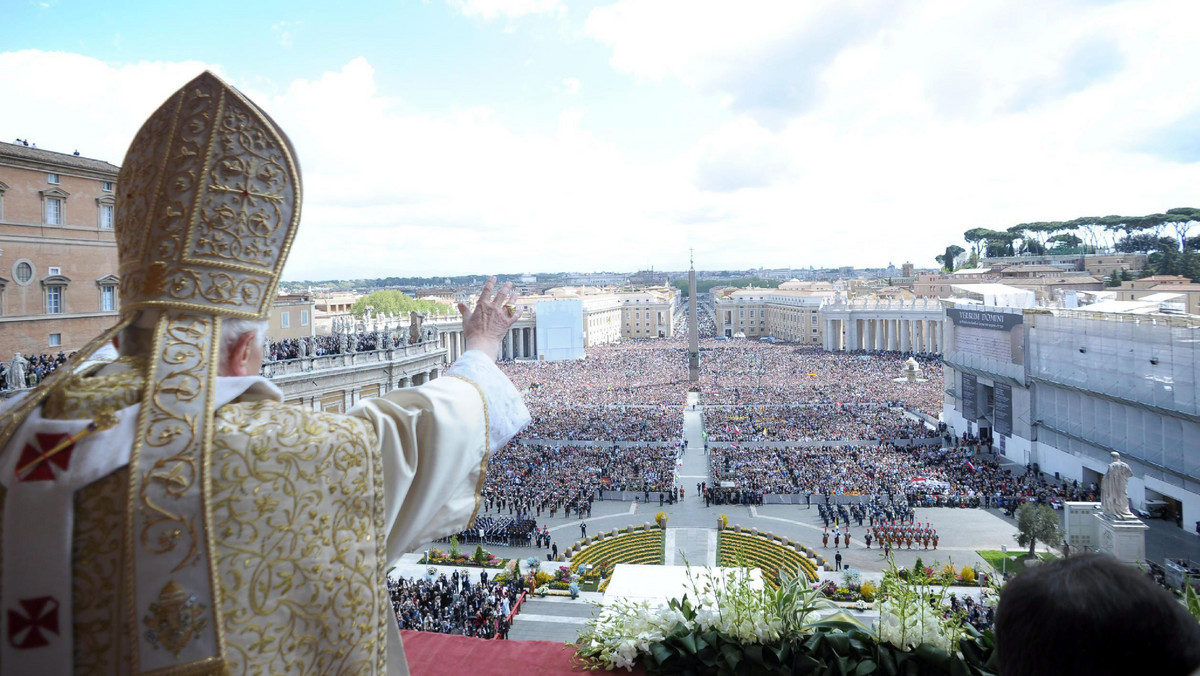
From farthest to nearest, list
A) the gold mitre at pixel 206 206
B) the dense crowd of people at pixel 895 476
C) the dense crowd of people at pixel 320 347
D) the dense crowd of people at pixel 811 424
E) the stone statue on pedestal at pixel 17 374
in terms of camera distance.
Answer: the dense crowd of people at pixel 811 424 → the dense crowd of people at pixel 895 476 → the dense crowd of people at pixel 320 347 → the stone statue on pedestal at pixel 17 374 → the gold mitre at pixel 206 206

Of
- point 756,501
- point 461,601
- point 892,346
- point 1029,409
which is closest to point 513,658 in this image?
point 461,601

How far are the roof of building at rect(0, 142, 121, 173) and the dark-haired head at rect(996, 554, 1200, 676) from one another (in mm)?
18403

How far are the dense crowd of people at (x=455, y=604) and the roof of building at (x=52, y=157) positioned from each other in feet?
37.5

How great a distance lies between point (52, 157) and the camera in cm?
1509

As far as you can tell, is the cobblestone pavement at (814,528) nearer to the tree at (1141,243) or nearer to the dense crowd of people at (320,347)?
the dense crowd of people at (320,347)

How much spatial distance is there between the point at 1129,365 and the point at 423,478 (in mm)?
24100

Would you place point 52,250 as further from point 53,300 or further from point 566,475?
point 566,475

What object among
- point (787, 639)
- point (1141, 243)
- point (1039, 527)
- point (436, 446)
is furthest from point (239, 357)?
point (1141, 243)

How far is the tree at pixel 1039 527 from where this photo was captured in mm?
14969

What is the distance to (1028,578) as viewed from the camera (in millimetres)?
1271

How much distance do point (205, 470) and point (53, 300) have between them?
711 inches

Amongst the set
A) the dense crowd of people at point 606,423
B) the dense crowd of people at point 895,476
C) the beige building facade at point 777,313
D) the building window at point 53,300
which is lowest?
the dense crowd of people at point 895,476

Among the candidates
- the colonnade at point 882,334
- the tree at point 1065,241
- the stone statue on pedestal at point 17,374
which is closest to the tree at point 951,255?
the tree at point 1065,241

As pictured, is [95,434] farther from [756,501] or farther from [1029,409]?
[1029,409]
